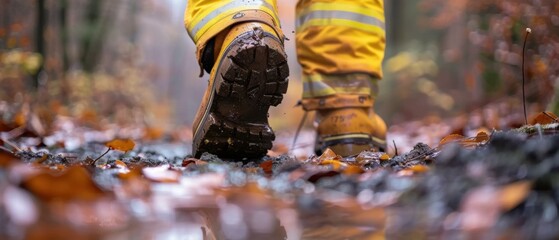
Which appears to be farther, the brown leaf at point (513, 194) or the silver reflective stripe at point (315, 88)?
the silver reflective stripe at point (315, 88)

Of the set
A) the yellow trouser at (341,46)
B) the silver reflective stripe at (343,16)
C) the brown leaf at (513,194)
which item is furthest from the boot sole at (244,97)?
the brown leaf at (513,194)

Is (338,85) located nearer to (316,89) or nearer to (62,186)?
(316,89)

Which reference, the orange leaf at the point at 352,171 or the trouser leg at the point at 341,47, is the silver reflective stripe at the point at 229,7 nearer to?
the trouser leg at the point at 341,47

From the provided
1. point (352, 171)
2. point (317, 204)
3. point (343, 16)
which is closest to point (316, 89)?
point (343, 16)

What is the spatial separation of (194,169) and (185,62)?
30329mm

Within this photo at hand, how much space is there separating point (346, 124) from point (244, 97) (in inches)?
24.9

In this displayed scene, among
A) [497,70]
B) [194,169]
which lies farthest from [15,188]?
[497,70]

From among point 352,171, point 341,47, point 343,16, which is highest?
point 343,16

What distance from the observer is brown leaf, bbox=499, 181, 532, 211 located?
80cm

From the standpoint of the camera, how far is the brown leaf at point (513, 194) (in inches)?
31.6

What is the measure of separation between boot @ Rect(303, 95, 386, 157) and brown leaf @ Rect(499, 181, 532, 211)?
1.50 m

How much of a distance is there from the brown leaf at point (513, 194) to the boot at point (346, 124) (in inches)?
59.0

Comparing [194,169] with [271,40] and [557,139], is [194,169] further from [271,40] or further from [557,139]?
[557,139]

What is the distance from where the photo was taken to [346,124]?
240 cm
